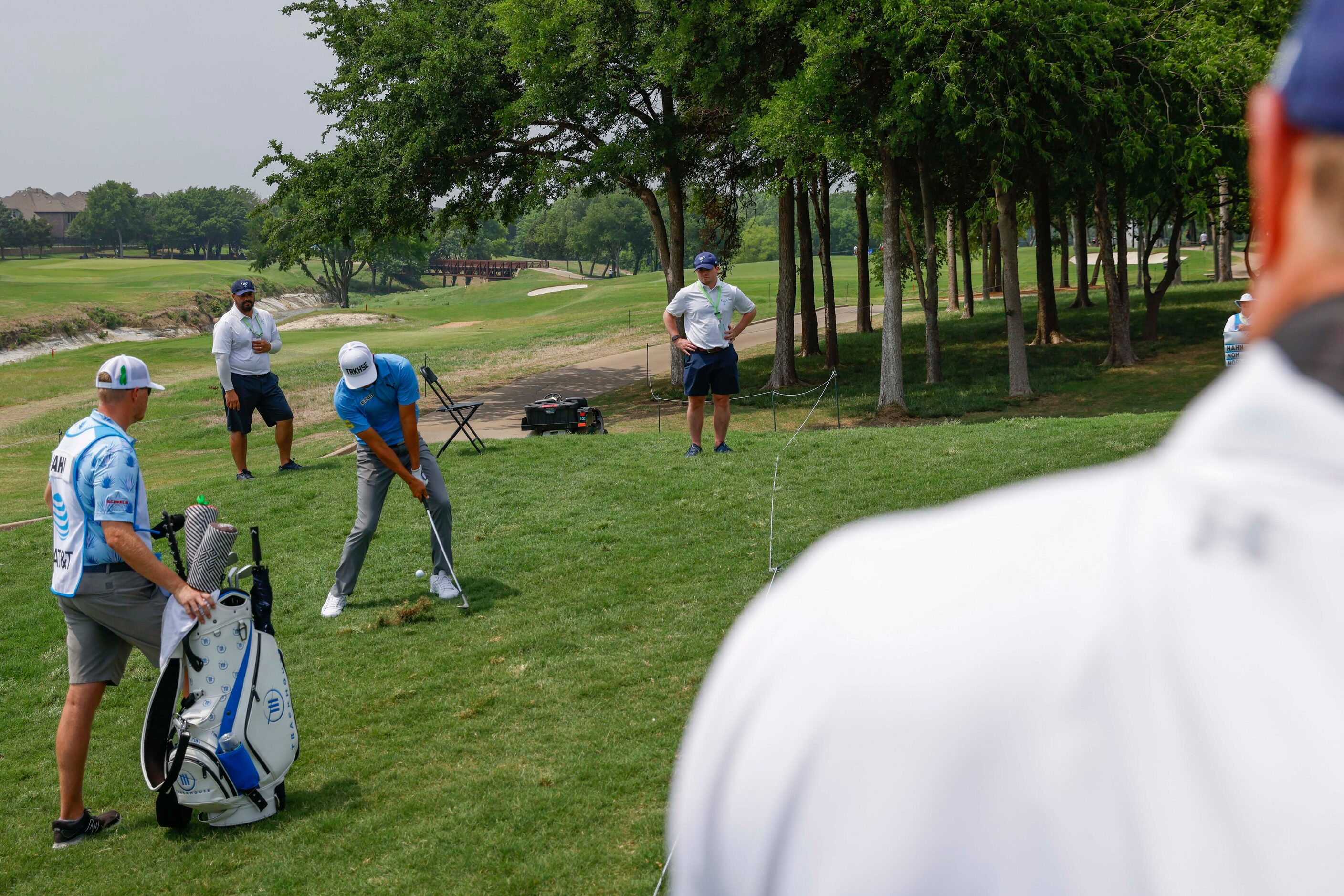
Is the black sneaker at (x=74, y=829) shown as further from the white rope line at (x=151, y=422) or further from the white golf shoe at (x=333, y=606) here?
the white rope line at (x=151, y=422)

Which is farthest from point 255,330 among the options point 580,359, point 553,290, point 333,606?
point 553,290

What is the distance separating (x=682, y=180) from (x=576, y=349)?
1531 centimetres

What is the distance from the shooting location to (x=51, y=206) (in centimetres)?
16900

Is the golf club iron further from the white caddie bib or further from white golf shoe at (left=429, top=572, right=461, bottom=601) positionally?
the white caddie bib

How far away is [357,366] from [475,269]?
136332 millimetres

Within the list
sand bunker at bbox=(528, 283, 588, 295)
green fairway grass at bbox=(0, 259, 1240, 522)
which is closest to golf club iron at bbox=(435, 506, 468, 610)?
green fairway grass at bbox=(0, 259, 1240, 522)

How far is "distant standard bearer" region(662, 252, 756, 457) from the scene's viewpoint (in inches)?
491

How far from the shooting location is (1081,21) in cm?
1822

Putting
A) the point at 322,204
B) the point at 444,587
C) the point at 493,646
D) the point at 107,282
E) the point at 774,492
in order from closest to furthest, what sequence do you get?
the point at 493,646 < the point at 444,587 < the point at 774,492 < the point at 322,204 < the point at 107,282

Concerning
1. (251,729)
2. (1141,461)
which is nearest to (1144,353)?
(251,729)

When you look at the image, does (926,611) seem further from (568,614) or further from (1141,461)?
(568,614)

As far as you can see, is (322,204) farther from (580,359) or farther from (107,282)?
(107,282)

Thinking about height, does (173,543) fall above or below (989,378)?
above

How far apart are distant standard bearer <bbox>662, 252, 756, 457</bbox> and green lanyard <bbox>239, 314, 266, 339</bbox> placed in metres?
5.13
